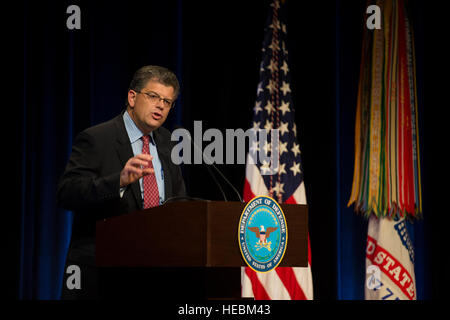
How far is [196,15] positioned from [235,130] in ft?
2.91

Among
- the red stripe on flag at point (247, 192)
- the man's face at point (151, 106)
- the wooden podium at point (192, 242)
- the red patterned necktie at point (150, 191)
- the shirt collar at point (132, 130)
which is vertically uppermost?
the man's face at point (151, 106)

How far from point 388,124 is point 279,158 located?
0.81 m

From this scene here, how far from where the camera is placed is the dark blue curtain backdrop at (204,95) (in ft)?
12.2

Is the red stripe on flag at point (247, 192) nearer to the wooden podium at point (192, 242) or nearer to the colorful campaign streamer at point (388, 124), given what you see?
the colorful campaign streamer at point (388, 124)

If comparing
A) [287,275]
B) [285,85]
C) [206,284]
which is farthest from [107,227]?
[285,85]

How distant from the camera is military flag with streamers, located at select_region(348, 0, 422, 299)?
156 inches

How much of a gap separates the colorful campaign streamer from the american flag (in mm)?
454

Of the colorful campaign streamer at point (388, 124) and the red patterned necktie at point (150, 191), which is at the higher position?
the colorful campaign streamer at point (388, 124)

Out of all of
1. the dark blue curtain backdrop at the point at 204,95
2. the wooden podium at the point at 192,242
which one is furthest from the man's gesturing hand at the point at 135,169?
the dark blue curtain backdrop at the point at 204,95

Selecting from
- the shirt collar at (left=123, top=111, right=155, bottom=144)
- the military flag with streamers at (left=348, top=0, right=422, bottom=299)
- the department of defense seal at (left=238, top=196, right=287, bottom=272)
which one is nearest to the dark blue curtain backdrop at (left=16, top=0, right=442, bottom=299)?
the military flag with streamers at (left=348, top=0, right=422, bottom=299)

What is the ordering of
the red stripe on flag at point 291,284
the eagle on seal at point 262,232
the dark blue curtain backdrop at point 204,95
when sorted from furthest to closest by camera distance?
the red stripe on flag at point 291,284 < the dark blue curtain backdrop at point 204,95 < the eagle on seal at point 262,232

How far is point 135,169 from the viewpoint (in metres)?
1.88

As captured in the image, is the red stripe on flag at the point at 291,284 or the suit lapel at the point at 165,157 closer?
the suit lapel at the point at 165,157

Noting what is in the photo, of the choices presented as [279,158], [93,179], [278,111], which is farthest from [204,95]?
[93,179]
